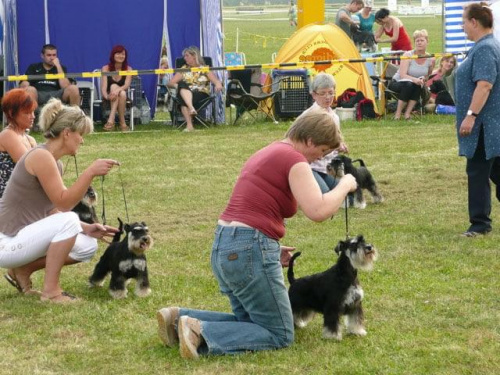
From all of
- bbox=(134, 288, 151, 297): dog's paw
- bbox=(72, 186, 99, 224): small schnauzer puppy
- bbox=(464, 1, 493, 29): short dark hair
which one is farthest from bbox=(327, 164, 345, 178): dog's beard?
bbox=(134, 288, 151, 297): dog's paw

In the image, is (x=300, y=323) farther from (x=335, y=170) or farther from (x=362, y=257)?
(x=335, y=170)

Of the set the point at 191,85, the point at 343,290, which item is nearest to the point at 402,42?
the point at 191,85

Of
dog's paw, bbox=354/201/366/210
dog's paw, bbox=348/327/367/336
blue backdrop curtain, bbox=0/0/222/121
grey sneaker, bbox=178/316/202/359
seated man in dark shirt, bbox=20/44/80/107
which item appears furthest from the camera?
blue backdrop curtain, bbox=0/0/222/121

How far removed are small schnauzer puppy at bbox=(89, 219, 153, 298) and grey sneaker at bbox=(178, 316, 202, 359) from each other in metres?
1.07

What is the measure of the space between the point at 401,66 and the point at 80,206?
333 inches

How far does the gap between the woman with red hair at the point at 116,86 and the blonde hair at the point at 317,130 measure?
10413 millimetres

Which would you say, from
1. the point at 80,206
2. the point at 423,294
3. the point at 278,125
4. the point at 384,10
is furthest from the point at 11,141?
the point at 384,10

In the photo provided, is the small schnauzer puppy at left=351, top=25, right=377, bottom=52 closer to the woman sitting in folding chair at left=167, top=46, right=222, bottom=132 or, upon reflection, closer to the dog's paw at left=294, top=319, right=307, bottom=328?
the woman sitting in folding chair at left=167, top=46, right=222, bottom=132

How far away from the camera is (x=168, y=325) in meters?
5.03

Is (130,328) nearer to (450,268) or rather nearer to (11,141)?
(11,141)

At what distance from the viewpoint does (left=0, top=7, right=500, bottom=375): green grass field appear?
16.0 ft

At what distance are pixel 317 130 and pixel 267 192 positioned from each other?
14.5 inches

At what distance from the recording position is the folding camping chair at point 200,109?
1516 cm

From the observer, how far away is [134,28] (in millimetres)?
16422
